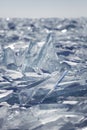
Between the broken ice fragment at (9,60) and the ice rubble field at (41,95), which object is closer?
the ice rubble field at (41,95)

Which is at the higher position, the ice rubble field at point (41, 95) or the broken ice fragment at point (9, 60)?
the broken ice fragment at point (9, 60)

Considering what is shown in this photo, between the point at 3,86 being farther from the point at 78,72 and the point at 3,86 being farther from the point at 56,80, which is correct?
the point at 78,72

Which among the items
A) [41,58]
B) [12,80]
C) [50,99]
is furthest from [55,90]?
[41,58]

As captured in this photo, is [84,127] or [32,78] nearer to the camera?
[84,127]

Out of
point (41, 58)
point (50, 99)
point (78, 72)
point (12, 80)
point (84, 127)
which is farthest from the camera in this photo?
point (41, 58)

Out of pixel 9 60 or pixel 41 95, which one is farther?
pixel 9 60

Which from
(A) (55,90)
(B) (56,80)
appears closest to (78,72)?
(B) (56,80)

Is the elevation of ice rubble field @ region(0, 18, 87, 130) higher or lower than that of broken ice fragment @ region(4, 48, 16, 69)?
lower

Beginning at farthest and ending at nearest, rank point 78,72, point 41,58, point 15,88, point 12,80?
1. point 41,58
2. point 78,72
3. point 12,80
4. point 15,88

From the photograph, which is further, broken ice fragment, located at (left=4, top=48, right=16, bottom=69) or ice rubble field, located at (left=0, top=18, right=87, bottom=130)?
broken ice fragment, located at (left=4, top=48, right=16, bottom=69)

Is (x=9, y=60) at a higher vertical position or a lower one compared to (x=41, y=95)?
higher
